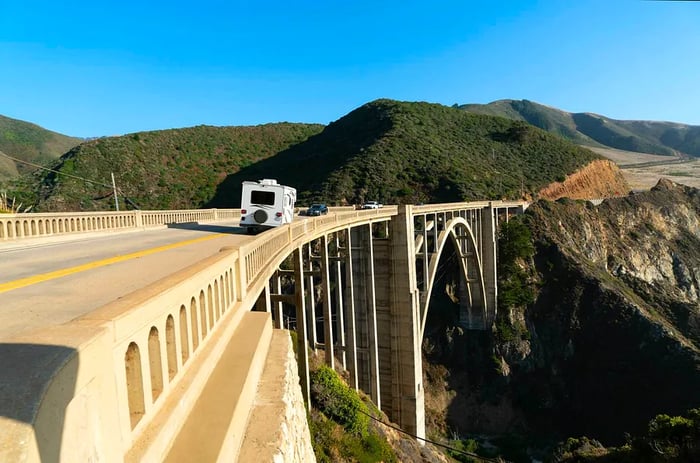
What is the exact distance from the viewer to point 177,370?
361 cm

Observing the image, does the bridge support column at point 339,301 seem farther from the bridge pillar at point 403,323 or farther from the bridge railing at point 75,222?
the bridge railing at point 75,222

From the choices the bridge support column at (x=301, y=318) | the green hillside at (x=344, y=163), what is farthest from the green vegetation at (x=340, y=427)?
the green hillside at (x=344, y=163)

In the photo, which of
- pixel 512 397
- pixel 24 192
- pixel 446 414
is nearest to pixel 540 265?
pixel 512 397

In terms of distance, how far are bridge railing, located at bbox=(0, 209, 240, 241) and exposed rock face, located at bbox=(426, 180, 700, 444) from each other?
1151 inches

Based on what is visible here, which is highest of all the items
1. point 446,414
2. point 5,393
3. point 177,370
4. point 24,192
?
point 24,192

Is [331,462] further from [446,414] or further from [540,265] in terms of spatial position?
[540,265]

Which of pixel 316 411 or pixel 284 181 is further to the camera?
pixel 284 181

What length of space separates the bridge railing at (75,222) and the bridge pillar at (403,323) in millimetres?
11220

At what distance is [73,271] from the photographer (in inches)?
263

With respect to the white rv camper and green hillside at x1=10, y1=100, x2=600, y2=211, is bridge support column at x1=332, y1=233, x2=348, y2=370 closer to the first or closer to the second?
the white rv camper

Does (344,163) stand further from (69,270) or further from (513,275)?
(69,270)

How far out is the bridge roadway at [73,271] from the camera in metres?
4.27

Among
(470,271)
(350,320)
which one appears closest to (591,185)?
(470,271)

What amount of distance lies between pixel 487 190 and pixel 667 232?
83.9ft
